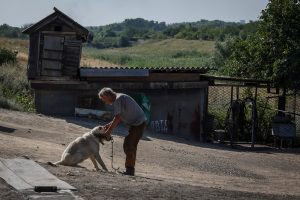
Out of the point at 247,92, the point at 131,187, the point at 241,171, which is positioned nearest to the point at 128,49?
the point at 247,92

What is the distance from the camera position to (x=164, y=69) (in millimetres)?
24922

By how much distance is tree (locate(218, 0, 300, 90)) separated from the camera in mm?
25078

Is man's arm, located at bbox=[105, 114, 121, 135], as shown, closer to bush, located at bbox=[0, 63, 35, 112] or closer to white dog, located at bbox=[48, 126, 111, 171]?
white dog, located at bbox=[48, 126, 111, 171]

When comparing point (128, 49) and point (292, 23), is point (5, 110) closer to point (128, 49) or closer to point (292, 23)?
point (292, 23)

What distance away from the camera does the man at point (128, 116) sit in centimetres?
1194

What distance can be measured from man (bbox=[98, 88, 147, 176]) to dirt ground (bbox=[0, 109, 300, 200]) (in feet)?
2.06

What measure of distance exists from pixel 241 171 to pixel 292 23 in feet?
32.4

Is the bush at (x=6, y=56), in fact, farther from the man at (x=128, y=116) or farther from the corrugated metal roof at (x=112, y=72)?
the man at (x=128, y=116)

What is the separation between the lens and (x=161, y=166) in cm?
1658

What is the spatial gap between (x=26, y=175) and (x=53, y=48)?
15.4 m

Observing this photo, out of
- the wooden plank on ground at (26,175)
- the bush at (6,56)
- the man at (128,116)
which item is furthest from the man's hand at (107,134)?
the bush at (6,56)

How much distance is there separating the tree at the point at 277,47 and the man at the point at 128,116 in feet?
44.9

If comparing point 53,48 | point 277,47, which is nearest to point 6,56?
point 53,48

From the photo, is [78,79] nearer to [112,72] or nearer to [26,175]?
[112,72]
